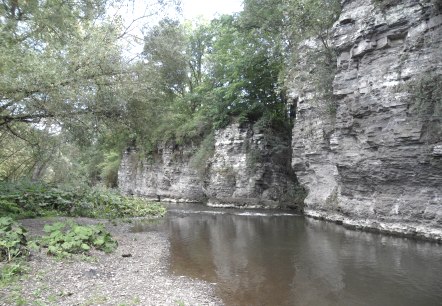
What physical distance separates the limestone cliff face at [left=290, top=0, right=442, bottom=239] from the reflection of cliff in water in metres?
1.78

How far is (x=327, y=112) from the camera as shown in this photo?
63.1ft

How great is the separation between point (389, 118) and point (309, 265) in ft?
26.6

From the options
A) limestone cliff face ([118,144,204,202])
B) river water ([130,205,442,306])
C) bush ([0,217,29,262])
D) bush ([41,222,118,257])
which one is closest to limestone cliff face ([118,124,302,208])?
limestone cliff face ([118,144,204,202])

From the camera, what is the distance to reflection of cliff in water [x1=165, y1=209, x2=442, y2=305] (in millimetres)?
6922

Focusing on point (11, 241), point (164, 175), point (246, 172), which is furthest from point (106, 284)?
point (164, 175)

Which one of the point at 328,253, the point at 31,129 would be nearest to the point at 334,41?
the point at 328,253

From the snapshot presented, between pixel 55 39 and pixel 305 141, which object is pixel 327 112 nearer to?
pixel 305 141

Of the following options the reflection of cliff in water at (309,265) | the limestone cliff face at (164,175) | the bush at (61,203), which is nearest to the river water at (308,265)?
the reflection of cliff in water at (309,265)

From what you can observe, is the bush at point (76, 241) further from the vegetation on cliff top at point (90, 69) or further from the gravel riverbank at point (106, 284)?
the vegetation on cliff top at point (90, 69)

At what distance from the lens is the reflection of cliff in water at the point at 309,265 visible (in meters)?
6.92

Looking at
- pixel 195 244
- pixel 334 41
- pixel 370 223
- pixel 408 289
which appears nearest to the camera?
pixel 408 289

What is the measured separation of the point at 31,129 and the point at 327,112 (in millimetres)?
15150

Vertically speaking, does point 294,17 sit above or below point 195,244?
above

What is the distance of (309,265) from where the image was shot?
9148 millimetres
